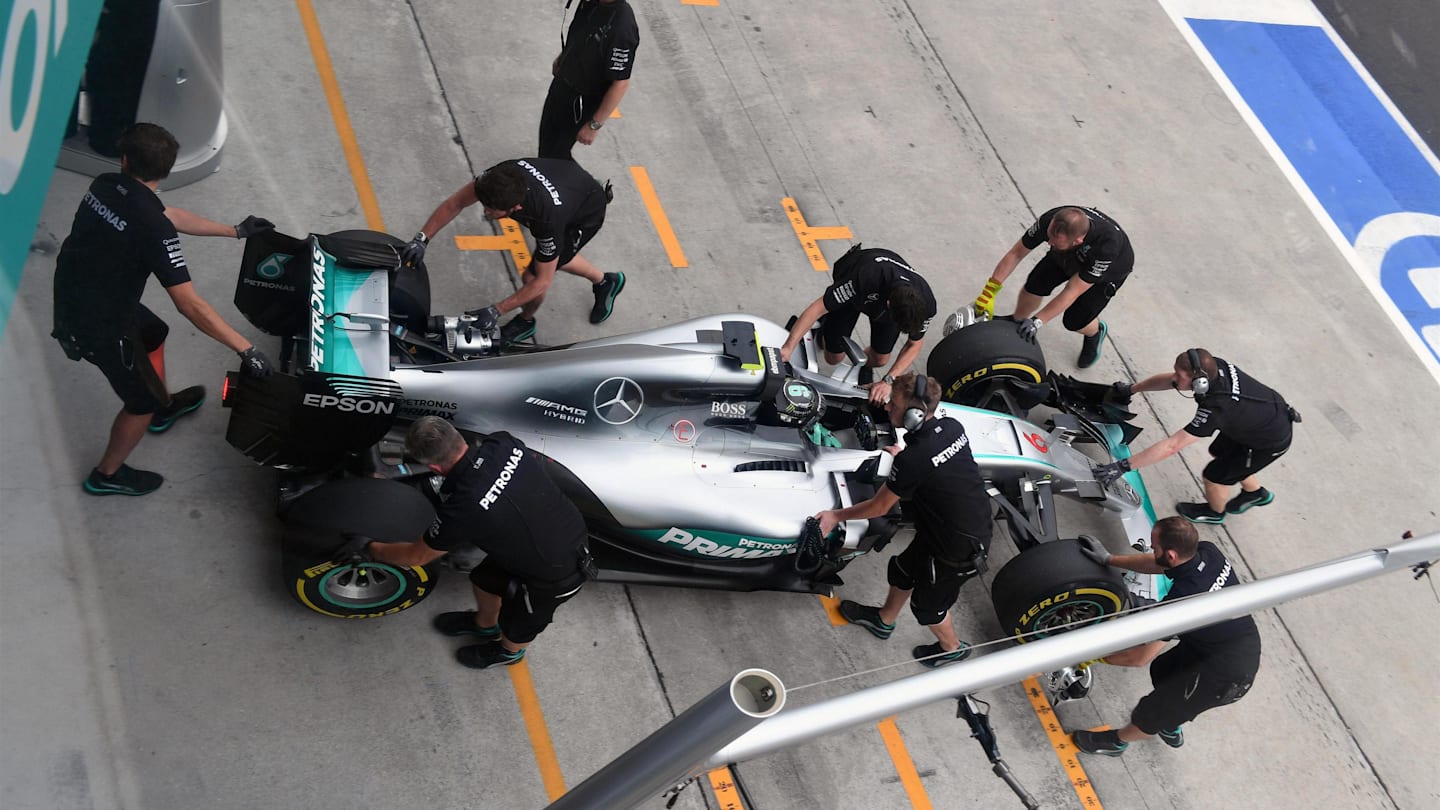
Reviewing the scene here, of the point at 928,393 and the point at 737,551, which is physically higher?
the point at 928,393

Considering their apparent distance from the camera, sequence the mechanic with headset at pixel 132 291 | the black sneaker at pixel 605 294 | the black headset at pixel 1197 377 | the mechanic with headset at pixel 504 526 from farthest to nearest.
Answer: the black sneaker at pixel 605 294 < the black headset at pixel 1197 377 < the mechanic with headset at pixel 504 526 < the mechanic with headset at pixel 132 291

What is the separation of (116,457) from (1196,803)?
5364 mm

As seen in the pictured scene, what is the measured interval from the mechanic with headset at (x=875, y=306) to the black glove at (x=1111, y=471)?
1185mm

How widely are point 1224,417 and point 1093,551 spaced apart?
1.31 metres

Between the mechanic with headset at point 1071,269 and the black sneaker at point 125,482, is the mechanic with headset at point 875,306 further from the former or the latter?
the black sneaker at point 125,482

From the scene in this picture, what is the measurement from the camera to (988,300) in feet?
22.9

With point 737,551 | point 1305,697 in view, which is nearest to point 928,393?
point 737,551

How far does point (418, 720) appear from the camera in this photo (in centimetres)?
496

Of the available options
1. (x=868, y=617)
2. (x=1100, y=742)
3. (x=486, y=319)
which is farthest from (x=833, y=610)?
(x=486, y=319)

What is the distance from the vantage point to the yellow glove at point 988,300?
695 centimetres

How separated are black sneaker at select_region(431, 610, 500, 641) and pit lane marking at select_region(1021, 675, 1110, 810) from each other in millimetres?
2614

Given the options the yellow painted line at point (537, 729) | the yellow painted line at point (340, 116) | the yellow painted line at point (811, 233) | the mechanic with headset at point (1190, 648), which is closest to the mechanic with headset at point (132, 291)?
the yellow painted line at point (340, 116)

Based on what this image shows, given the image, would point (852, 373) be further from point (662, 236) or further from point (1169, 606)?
point (1169, 606)

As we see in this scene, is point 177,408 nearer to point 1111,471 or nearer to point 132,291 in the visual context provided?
point 132,291
